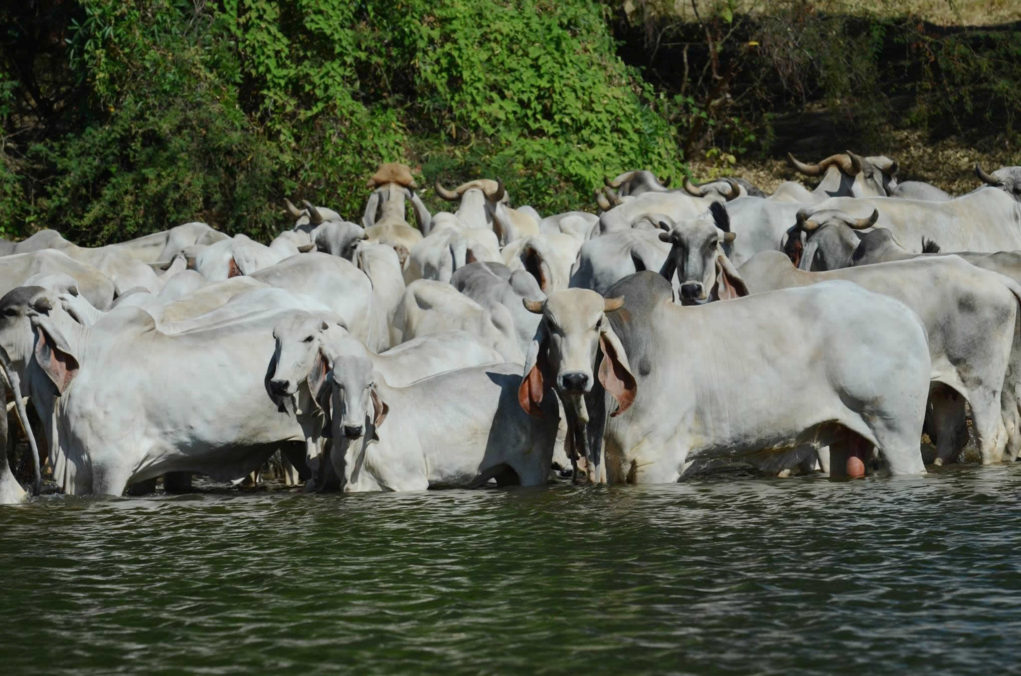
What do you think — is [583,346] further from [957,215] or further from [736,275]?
[957,215]

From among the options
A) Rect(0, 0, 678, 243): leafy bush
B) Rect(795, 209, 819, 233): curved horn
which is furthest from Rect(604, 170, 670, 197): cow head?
Rect(795, 209, 819, 233): curved horn

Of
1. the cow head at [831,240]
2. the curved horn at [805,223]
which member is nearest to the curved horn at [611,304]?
the cow head at [831,240]

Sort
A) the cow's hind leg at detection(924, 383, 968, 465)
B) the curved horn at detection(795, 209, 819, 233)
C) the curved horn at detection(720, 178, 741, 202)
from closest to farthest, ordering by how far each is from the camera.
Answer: the cow's hind leg at detection(924, 383, 968, 465) → the curved horn at detection(795, 209, 819, 233) → the curved horn at detection(720, 178, 741, 202)

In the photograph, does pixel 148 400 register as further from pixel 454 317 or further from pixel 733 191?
pixel 733 191

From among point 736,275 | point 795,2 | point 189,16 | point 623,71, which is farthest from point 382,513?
point 795,2

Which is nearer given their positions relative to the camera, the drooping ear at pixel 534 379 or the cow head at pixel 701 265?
the drooping ear at pixel 534 379

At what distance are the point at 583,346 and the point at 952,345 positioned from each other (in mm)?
2610

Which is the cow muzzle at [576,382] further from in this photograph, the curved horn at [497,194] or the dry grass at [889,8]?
the dry grass at [889,8]

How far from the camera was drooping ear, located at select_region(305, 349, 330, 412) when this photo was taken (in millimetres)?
9438

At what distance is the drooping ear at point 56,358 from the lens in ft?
30.9

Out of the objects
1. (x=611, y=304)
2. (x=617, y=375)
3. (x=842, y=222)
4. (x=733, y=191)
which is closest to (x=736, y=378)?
(x=617, y=375)

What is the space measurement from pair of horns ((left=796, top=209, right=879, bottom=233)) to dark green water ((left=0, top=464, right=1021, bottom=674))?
3.11 meters

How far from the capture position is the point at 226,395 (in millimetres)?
9586

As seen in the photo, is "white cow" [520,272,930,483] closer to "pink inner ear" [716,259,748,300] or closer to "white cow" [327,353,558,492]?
"white cow" [327,353,558,492]
